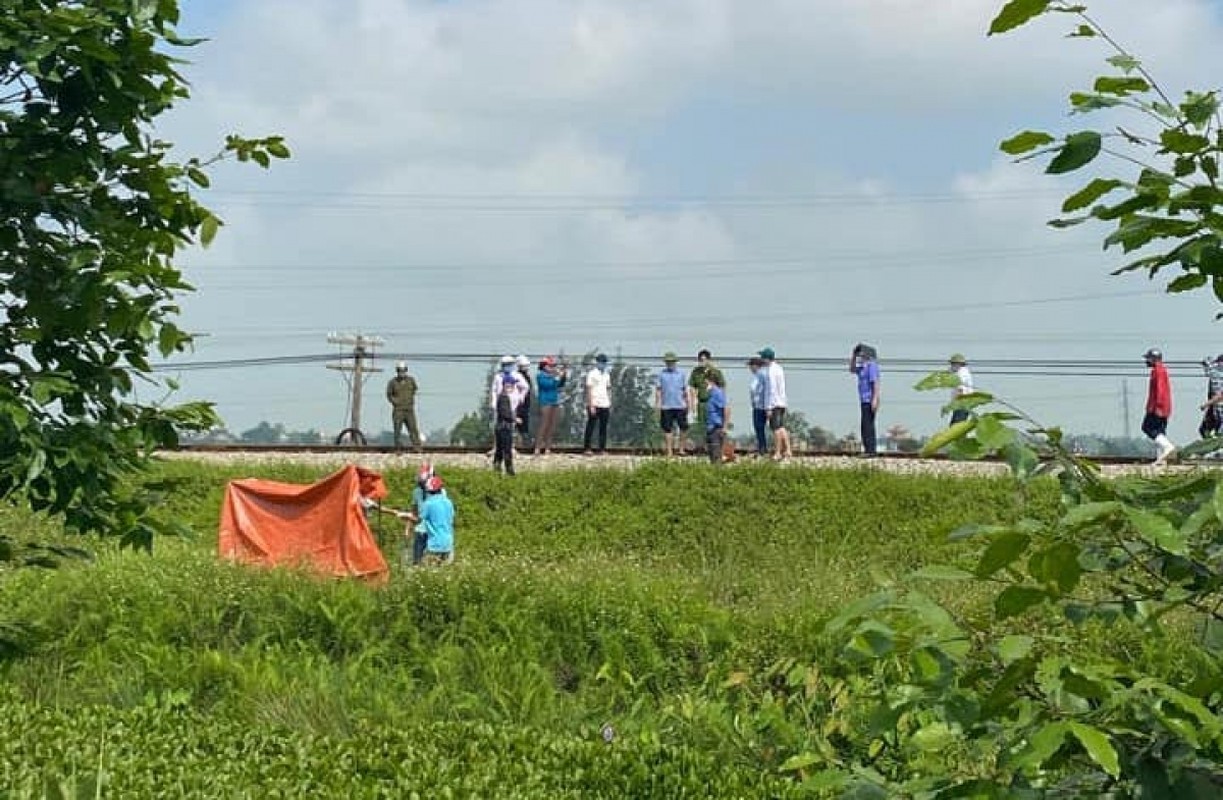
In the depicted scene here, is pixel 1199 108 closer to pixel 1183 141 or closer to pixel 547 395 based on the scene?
pixel 1183 141

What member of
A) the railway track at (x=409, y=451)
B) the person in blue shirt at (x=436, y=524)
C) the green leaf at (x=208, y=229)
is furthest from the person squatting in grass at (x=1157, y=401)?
the green leaf at (x=208, y=229)

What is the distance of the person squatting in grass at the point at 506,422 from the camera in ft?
89.0

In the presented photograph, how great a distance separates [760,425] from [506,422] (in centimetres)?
449

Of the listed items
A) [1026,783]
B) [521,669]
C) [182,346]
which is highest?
[182,346]

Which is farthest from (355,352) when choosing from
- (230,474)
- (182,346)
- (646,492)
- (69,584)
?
(182,346)

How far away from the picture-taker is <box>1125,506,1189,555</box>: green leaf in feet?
7.93

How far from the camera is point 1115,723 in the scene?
→ 2662 millimetres

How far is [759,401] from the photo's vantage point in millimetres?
27453

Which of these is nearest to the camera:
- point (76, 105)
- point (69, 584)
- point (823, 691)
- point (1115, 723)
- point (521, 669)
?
point (1115, 723)

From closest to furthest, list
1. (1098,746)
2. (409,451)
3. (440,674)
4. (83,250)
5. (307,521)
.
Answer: (1098,746), (83,250), (440,674), (307,521), (409,451)

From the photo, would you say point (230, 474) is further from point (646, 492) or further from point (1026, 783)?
point (1026, 783)

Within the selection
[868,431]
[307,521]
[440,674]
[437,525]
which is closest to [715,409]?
[868,431]

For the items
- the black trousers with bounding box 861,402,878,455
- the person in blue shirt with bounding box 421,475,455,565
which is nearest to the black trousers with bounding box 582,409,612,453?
the black trousers with bounding box 861,402,878,455

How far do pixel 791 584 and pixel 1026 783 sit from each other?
14.2 metres
